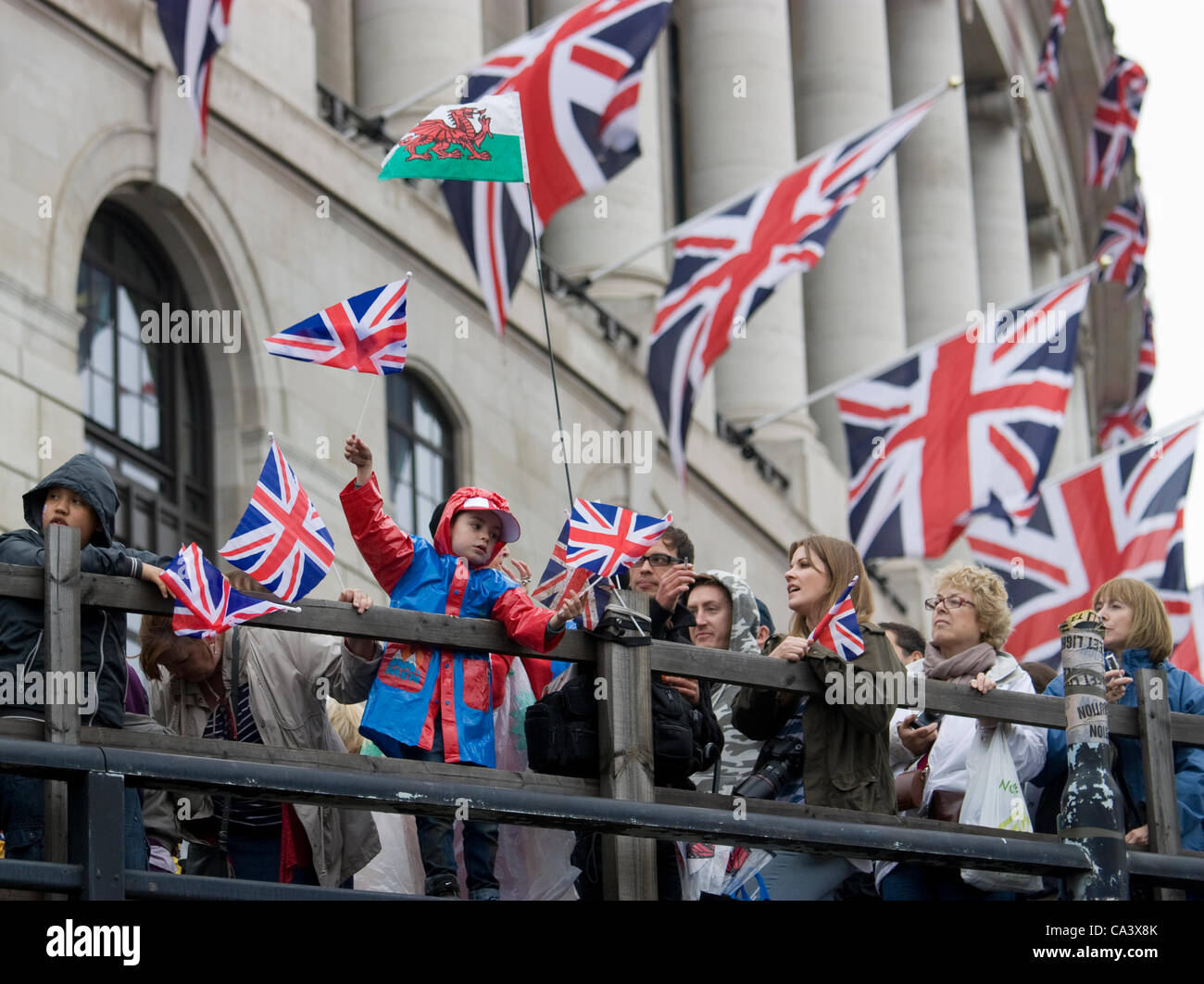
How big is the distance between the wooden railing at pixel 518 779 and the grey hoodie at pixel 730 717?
0.77m

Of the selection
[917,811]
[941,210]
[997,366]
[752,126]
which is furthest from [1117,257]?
[917,811]

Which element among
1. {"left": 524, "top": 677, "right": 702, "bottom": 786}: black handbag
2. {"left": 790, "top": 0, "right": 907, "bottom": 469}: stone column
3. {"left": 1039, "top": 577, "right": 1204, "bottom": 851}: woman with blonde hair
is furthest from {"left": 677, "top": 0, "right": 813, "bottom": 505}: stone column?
Answer: {"left": 524, "top": 677, "right": 702, "bottom": 786}: black handbag

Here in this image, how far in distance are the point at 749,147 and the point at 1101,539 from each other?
12.6m

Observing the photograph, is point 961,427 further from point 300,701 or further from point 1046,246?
point 1046,246

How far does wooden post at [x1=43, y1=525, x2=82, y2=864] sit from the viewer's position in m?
8.97

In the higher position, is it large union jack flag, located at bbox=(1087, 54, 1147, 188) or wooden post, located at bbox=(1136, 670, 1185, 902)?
large union jack flag, located at bbox=(1087, 54, 1147, 188)

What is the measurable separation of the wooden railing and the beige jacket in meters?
0.63

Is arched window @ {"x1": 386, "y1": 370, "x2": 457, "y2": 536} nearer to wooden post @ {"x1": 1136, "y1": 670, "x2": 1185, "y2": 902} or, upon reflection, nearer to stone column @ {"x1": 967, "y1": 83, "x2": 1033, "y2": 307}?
wooden post @ {"x1": 1136, "y1": 670, "x2": 1185, "y2": 902}

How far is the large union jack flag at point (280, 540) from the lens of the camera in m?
9.91

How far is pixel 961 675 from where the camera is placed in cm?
1099

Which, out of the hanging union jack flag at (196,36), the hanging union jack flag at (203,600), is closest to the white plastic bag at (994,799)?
the hanging union jack flag at (203,600)

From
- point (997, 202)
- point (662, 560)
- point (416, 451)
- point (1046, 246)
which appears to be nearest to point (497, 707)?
point (662, 560)

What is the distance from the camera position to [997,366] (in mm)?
23891

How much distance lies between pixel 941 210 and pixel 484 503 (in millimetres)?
35682
